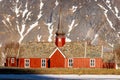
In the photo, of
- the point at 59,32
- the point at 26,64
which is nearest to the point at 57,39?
the point at 59,32

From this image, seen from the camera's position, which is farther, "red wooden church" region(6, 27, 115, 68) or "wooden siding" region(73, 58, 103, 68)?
"wooden siding" region(73, 58, 103, 68)

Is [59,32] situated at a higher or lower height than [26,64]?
higher

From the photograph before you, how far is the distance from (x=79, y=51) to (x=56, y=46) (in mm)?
5580

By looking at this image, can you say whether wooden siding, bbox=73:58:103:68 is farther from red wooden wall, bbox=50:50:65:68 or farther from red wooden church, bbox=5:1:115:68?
red wooden wall, bbox=50:50:65:68

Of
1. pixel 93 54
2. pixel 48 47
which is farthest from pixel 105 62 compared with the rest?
pixel 48 47

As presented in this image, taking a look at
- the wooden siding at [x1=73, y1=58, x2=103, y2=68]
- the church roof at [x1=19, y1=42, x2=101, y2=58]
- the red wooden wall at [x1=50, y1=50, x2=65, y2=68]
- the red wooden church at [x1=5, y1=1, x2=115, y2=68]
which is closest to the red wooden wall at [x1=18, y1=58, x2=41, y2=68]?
the red wooden church at [x1=5, y1=1, x2=115, y2=68]

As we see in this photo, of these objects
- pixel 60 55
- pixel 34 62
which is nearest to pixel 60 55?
pixel 60 55

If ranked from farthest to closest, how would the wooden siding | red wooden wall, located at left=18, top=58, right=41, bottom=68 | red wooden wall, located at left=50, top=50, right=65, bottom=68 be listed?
red wooden wall, located at left=18, top=58, right=41, bottom=68 → red wooden wall, located at left=50, top=50, right=65, bottom=68 → the wooden siding

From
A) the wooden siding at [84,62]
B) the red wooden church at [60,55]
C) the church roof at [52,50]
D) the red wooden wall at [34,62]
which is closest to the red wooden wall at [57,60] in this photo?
the red wooden church at [60,55]

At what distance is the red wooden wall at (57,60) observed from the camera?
354ft

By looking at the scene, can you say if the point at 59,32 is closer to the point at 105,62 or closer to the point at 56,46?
the point at 56,46

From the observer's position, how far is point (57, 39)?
4397 inches

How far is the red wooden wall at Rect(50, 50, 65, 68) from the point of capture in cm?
10800

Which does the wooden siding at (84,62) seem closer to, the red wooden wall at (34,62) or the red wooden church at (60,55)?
the red wooden church at (60,55)
